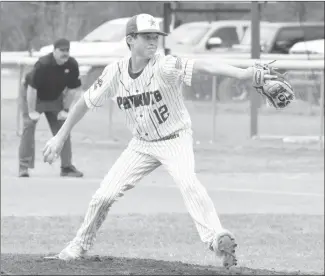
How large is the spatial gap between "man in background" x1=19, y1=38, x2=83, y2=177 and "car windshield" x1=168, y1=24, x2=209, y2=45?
9.47 metres

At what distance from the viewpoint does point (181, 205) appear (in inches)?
510

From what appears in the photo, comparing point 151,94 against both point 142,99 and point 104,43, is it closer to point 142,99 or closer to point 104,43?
point 142,99

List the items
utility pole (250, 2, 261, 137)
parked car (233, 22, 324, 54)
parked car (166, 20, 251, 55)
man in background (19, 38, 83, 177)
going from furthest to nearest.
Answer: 1. parked car (233, 22, 324, 54)
2. parked car (166, 20, 251, 55)
3. utility pole (250, 2, 261, 137)
4. man in background (19, 38, 83, 177)

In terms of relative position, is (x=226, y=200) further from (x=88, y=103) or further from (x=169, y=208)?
(x=88, y=103)

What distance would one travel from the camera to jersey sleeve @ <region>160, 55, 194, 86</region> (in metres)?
7.22

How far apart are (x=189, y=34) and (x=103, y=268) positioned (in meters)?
18.9

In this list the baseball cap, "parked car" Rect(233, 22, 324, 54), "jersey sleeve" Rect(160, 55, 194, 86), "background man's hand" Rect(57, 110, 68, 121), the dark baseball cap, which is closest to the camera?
"jersey sleeve" Rect(160, 55, 194, 86)

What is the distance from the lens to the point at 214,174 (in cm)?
1590

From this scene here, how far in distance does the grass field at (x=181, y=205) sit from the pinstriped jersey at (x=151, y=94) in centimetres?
97

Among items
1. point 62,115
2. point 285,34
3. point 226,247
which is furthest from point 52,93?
point 285,34

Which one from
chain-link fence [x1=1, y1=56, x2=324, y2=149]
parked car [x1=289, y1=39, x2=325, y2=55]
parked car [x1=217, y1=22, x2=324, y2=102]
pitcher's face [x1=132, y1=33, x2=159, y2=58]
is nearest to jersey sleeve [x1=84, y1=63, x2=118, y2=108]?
pitcher's face [x1=132, y1=33, x2=159, y2=58]

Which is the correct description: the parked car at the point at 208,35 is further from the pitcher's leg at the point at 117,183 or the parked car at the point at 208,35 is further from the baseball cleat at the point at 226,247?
the baseball cleat at the point at 226,247

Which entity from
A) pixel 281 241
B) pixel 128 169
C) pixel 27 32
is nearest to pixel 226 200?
pixel 281 241

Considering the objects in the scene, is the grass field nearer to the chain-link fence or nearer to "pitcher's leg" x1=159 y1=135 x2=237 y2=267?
the chain-link fence
